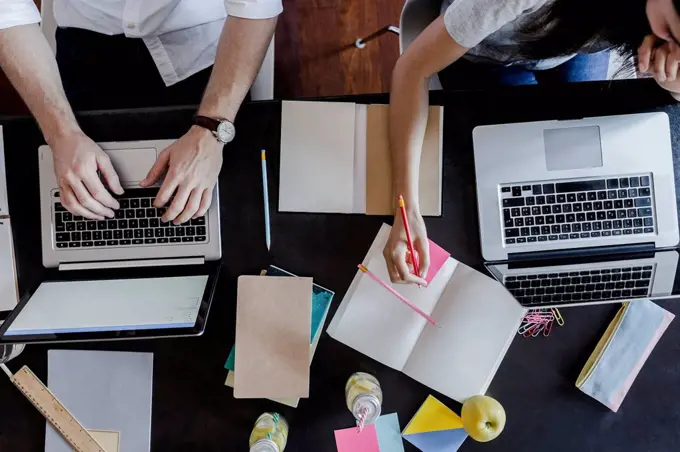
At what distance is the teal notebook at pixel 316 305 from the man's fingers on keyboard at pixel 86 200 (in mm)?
301

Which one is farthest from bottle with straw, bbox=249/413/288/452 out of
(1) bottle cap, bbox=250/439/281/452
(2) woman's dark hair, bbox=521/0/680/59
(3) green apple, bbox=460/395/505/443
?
(2) woman's dark hair, bbox=521/0/680/59

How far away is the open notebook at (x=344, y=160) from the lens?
0.93 m

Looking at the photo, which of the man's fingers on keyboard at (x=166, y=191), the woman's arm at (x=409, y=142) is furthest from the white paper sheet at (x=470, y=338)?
the man's fingers on keyboard at (x=166, y=191)

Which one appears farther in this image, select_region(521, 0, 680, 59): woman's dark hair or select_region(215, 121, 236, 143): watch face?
select_region(215, 121, 236, 143): watch face

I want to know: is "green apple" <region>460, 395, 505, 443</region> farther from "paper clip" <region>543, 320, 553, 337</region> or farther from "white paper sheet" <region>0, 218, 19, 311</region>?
"white paper sheet" <region>0, 218, 19, 311</region>

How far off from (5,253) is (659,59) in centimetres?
113

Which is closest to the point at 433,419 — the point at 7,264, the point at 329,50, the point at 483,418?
the point at 483,418

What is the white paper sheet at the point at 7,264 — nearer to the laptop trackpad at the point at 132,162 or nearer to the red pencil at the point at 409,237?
the laptop trackpad at the point at 132,162

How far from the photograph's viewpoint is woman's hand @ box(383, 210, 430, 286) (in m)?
0.88

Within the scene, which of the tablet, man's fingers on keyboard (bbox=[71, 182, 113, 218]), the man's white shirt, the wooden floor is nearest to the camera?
the tablet

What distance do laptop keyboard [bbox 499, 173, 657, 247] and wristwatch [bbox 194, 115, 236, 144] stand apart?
52 centimetres

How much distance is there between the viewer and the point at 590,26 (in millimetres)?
810

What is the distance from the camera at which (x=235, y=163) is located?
943mm

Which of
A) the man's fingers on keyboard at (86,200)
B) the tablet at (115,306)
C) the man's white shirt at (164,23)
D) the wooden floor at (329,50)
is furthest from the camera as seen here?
the wooden floor at (329,50)
